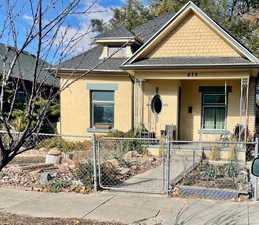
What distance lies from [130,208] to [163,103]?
8.01 meters

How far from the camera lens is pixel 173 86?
13.1 m

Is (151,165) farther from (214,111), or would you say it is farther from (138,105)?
(214,111)

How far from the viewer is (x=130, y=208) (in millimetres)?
5688

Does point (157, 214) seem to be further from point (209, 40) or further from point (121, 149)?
point (209, 40)

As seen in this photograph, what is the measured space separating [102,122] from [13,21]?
1142 cm

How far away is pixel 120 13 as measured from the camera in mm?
31688

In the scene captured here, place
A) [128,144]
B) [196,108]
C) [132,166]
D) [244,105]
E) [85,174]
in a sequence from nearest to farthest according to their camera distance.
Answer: [85,174]
[132,166]
[128,144]
[244,105]
[196,108]

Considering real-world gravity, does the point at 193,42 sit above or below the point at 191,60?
above

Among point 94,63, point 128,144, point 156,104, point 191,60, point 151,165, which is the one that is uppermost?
point 94,63

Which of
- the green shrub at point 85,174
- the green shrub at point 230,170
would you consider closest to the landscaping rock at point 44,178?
the green shrub at point 85,174

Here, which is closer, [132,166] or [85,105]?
[132,166]

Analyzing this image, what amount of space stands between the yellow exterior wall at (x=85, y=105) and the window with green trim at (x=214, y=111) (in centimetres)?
343

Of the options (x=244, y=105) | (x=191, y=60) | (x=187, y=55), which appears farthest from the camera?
(x=187, y=55)

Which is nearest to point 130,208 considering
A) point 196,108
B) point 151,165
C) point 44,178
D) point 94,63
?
point 44,178
